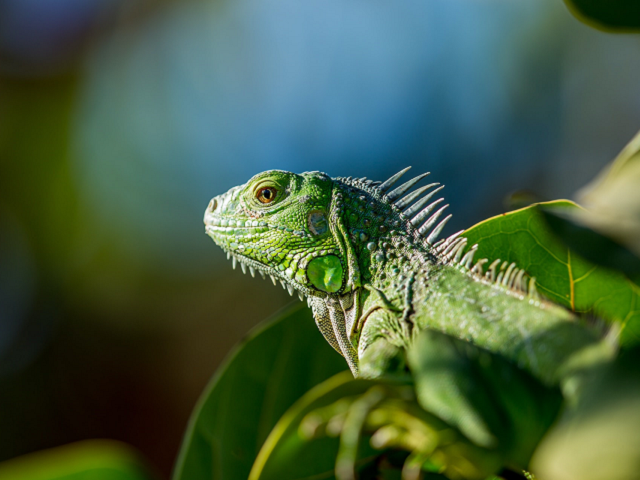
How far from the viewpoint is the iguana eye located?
7.08 ft

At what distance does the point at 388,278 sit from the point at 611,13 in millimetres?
1002

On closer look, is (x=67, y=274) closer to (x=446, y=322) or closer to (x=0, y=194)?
(x=0, y=194)

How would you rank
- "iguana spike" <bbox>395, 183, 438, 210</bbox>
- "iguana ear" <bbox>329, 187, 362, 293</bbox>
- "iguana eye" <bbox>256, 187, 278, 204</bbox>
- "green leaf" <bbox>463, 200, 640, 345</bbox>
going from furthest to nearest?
1. "iguana eye" <bbox>256, 187, 278, 204</bbox>
2. "iguana spike" <bbox>395, 183, 438, 210</bbox>
3. "iguana ear" <bbox>329, 187, 362, 293</bbox>
4. "green leaf" <bbox>463, 200, 640, 345</bbox>

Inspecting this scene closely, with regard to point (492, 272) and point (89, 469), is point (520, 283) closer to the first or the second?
point (492, 272)

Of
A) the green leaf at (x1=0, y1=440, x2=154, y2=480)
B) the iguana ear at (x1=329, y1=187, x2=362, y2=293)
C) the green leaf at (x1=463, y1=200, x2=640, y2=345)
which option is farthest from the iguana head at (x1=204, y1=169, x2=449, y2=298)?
the green leaf at (x1=0, y1=440, x2=154, y2=480)

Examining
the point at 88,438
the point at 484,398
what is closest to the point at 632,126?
the point at 88,438

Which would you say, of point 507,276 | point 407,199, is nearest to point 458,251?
point 507,276

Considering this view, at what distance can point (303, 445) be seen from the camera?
3.14ft

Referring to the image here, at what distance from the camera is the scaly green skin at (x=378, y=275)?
4.36ft

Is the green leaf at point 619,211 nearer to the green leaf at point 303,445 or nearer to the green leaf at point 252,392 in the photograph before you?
the green leaf at point 303,445

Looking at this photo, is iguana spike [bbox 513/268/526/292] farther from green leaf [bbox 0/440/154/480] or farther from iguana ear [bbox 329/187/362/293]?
green leaf [bbox 0/440/154/480]

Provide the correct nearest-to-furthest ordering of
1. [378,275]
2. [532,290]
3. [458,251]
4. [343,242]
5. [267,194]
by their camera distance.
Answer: [532,290], [458,251], [378,275], [343,242], [267,194]

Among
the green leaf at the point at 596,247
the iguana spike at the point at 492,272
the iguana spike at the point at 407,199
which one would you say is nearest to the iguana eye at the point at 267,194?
the iguana spike at the point at 407,199

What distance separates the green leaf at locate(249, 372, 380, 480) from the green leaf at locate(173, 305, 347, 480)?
53 centimetres
